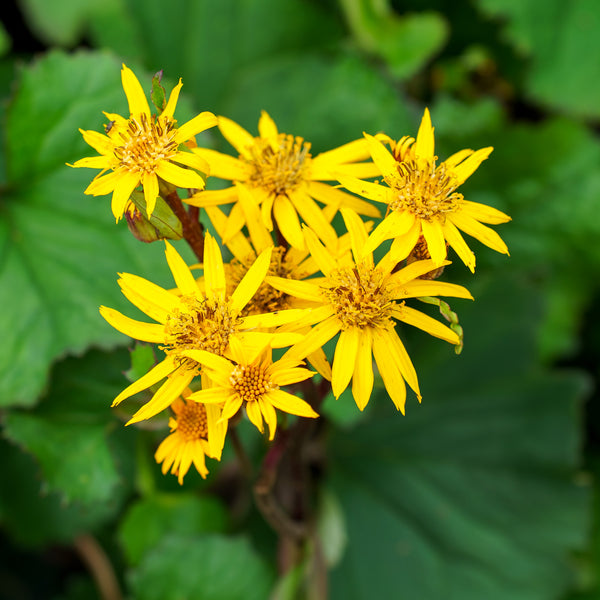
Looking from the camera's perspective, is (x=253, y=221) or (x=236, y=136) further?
(x=236, y=136)

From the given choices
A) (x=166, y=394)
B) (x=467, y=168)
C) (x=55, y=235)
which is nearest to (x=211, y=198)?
(x=166, y=394)

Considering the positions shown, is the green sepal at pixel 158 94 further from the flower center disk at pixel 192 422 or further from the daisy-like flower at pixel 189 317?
the flower center disk at pixel 192 422

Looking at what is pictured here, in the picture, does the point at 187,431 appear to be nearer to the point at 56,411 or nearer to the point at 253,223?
the point at 253,223

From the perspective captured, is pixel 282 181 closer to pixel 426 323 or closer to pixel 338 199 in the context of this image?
pixel 338 199

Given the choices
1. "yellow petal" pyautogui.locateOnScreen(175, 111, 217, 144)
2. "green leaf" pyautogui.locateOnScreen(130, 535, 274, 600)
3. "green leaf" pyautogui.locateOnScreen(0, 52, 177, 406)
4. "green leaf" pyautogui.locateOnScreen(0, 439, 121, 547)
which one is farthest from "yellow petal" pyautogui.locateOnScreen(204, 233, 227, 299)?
"green leaf" pyautogui.locateOnScreen(0, 439, 121, 547)

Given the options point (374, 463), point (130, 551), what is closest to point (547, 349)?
point (374, 463)

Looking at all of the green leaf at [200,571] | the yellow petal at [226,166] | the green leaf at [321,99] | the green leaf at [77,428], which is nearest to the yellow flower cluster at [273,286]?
the yellow petal at [226,166]
